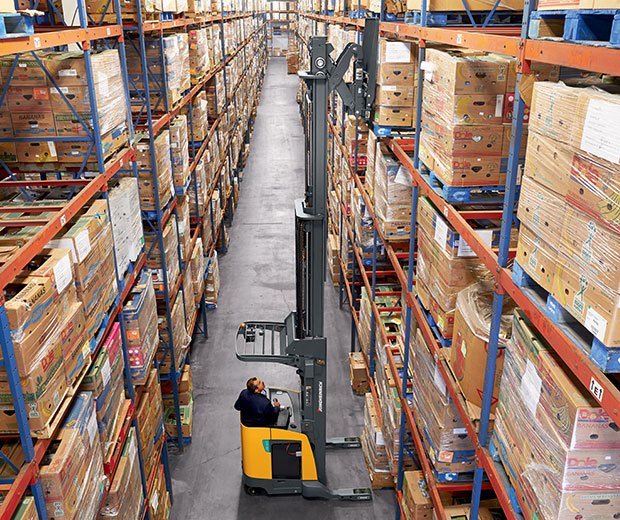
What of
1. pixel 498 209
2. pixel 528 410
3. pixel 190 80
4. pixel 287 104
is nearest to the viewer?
pixel 528 410

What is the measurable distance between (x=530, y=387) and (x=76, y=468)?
10.3 ft

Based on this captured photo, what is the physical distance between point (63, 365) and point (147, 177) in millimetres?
3803

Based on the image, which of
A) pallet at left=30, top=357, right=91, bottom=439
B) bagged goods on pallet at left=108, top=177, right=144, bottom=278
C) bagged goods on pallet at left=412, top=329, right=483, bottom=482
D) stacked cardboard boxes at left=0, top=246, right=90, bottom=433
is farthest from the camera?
bagged goods on pallet at left=108, top=177, right=144, bottom=278

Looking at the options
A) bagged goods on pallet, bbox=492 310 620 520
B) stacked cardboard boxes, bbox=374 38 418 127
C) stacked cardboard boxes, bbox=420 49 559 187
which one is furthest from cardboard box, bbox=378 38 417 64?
bagged goods on pallet, bbox=492 310 620 520

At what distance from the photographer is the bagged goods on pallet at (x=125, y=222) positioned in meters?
5.86

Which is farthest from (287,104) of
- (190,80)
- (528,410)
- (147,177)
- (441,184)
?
(528,410)

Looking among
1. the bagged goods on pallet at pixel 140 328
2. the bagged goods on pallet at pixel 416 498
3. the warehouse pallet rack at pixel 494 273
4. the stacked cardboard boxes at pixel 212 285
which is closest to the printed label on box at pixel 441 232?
the warehouse pallet rack at pixel 494 273

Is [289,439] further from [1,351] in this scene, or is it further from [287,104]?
[287,104]

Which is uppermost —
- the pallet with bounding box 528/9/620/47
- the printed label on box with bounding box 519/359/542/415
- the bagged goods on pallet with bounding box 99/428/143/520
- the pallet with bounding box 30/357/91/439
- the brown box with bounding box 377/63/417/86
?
the pallet with bounding box 528/9/620/47

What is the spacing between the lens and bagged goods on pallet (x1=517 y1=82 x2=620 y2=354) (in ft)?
7.94

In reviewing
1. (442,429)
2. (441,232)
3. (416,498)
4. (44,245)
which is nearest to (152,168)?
(44,245)

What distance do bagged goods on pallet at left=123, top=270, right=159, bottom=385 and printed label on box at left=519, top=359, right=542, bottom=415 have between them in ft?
14.0

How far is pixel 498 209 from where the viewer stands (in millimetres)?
4984

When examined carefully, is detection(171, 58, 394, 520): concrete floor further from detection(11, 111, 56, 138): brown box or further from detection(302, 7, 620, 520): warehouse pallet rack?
detection(11, 111, 56, 138): brown box
